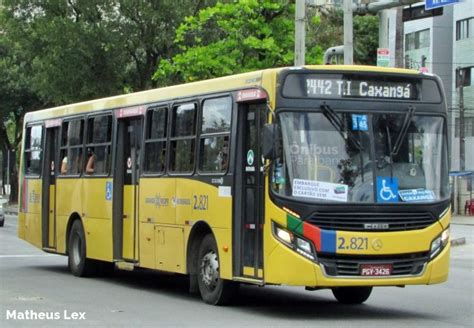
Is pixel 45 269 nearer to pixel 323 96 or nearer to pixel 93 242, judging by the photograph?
pixel 93 242

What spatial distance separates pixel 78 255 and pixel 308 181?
7603mm

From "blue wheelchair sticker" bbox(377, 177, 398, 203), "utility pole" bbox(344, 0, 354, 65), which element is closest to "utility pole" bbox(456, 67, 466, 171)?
"utility pole" bbox(344, 0, 354, 65)

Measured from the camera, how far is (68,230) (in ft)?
58.5

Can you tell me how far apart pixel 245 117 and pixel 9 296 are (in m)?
4.61

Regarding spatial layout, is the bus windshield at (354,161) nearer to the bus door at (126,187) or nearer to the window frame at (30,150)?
the bus door at (126,187)

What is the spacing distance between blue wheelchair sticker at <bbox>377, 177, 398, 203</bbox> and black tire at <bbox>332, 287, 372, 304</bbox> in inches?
85.9

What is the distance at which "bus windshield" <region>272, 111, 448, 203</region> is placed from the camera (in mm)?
11062

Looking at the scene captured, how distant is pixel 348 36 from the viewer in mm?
21359

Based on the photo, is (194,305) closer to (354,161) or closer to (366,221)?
(366,221)

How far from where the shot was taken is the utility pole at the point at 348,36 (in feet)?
69.5

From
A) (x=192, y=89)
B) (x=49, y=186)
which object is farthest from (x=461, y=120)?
(x=192, y=89)

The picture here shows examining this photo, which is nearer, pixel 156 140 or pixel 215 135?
pixel 215 135

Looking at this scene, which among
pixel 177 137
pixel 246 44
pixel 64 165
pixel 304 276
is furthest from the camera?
pixel 246 44

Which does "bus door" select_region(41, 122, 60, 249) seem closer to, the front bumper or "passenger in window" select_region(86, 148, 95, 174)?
"passenger in window" select_region(86, 148, 95, 174)
